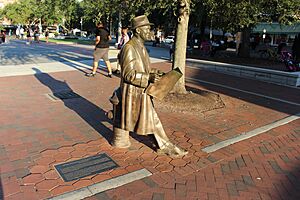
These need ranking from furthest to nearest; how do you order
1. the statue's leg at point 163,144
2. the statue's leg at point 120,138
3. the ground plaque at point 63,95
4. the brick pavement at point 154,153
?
the ground plaque at point 63,95 → the statue's leg at point 120,138 → the statue's leg at point 163,144 → the brick pavement at point 154,153

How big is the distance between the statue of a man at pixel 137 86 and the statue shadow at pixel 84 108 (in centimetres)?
89

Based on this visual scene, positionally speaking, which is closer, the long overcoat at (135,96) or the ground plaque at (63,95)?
the long overcoat at (135,96)

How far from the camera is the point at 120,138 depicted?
14.4ft

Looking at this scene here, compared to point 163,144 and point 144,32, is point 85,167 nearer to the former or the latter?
point 163,144

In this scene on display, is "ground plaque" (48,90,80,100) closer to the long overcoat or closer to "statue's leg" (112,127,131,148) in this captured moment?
"statue's leg" (112,127,131,148)

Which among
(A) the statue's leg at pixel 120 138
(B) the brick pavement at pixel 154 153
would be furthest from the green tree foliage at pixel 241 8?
(A) the statue's leg at pixel 120 138

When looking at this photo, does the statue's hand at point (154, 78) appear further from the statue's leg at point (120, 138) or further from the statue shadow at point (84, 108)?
the statue shadow at point (84, 108)

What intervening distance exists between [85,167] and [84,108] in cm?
274

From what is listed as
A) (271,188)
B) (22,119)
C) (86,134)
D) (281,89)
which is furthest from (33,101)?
(281,89)

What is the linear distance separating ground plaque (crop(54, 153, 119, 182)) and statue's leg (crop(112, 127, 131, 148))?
320 millimetres

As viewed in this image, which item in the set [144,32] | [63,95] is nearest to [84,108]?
[63,95]

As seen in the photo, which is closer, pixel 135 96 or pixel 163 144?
pixel 135 96

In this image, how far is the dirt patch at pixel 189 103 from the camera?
21.5 feet

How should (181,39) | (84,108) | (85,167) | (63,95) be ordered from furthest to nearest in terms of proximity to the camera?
(63,95), (181,39), (84,108), (85,167)
